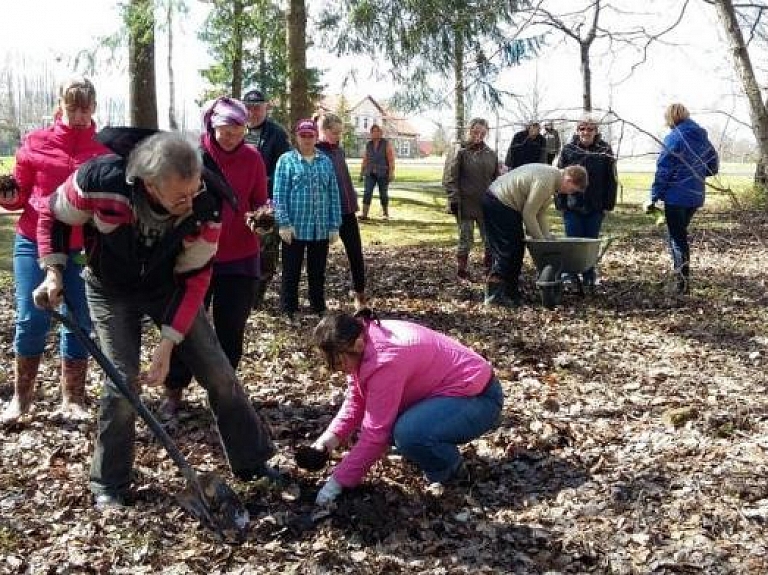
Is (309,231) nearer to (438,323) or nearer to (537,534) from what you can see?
(438,323)

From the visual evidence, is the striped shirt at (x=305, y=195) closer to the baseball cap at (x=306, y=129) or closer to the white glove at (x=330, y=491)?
the baseball cap at (x=306, y=129)

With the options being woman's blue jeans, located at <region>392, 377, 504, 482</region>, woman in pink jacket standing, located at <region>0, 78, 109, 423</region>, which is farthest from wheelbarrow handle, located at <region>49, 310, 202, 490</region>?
woman's blue jeans, located at <region>392, 377, 504, 482</region>

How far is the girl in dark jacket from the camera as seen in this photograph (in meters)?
8.02

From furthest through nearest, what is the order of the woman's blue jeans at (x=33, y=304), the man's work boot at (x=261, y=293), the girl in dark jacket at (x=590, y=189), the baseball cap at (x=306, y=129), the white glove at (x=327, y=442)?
1. the girl in dark jacket at (x=590, y=189)
2. the man's work boot at (x=261, y=293)
3. the baseball cap at (x=306, y=129)
4. the woman's blue jeans at (x=33, y=304)
5. the white glove at (x=327, y=442)

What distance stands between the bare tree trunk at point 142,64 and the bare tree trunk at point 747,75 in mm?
6947

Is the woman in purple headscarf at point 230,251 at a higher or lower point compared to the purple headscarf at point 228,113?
lower

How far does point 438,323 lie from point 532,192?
1417 millimetres

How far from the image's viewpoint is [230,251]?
4547 millimetres

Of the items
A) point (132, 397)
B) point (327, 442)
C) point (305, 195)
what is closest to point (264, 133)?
point (305, 195)

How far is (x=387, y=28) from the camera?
991 centimetres

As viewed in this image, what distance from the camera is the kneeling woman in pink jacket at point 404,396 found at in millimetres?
3506

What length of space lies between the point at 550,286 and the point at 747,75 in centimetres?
248

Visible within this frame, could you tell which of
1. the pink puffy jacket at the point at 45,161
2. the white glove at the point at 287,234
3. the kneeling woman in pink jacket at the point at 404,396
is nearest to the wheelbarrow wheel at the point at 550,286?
the white glove at the point at 287,234

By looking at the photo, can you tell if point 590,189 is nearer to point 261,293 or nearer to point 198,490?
point 261,293
